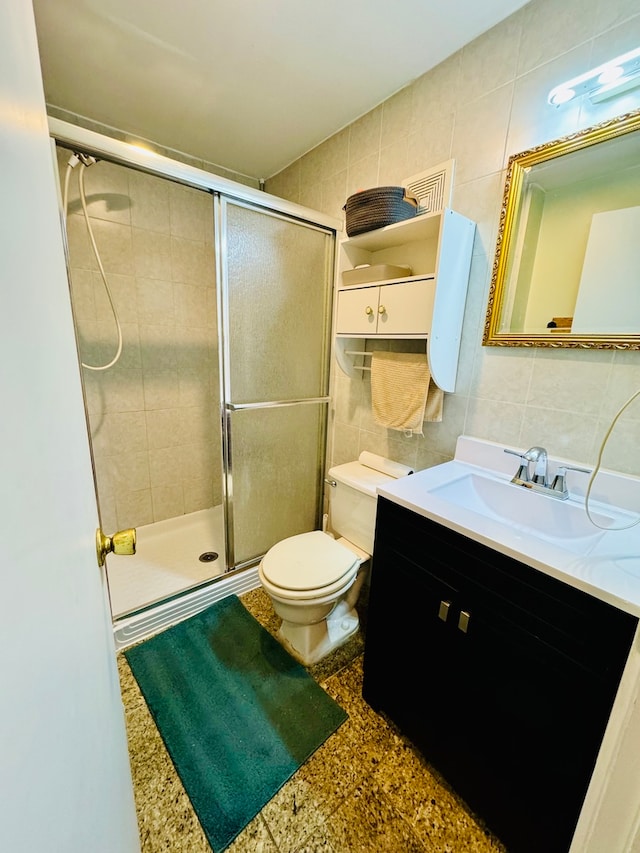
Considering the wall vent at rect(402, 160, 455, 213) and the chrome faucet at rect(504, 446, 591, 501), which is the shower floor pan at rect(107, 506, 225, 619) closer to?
the chrome faucet at rect(504, 446, 591, 501)

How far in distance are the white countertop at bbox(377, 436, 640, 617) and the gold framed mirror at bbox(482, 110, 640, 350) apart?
0.41 meters

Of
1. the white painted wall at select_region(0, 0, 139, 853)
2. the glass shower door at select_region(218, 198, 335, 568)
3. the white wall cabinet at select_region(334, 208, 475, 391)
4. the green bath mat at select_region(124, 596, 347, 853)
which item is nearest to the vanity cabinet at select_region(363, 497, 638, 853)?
the green bath mat at select_region(124, 596, 347, 853)

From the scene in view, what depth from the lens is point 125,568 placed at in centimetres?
193

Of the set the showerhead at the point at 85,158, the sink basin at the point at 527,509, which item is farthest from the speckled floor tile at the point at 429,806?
the showerhead at the point at 85,158

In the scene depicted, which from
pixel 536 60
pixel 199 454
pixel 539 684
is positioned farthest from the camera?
pixel 199 454

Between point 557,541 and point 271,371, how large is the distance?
4.59 ft

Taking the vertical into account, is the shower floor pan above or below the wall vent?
below

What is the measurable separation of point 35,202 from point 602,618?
45.9 inches

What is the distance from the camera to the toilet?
1.32 m

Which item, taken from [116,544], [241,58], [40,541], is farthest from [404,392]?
[241,58]

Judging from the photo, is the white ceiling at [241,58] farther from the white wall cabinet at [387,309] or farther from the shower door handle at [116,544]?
the shower door handle at [116,544]

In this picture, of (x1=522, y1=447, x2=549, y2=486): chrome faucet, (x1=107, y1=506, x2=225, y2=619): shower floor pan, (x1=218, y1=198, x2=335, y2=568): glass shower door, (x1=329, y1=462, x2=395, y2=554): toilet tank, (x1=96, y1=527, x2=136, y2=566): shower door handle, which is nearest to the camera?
(x1=96, y1=527, x2=136, y2=566): shower door handle

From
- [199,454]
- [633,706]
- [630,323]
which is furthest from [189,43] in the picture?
[633,706]

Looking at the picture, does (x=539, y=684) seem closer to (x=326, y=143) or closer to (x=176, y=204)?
(x=326, y=143)
